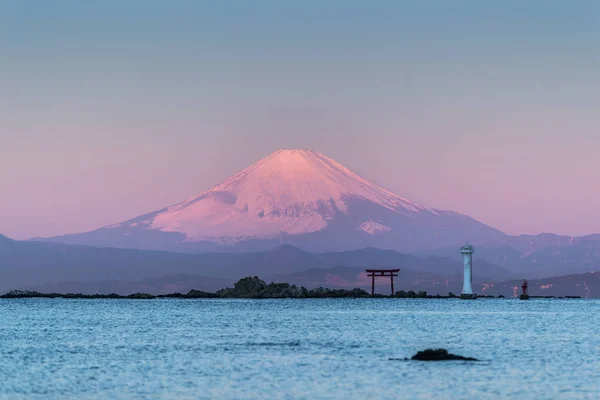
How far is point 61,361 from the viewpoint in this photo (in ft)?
211

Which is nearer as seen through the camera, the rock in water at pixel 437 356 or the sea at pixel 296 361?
the sea at pixel 296 361

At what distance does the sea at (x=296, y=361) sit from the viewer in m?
49.7

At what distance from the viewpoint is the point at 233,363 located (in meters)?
62.2

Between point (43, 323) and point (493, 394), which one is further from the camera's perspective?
point (43, 323)

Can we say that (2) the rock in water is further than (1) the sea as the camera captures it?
Yes

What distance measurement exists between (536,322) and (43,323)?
4900 cm

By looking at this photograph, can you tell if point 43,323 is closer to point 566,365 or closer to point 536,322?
point 536,322

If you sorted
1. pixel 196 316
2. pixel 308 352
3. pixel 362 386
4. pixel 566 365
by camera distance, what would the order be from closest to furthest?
1. pixel 362 386
2. pixel 566 365
3. pixel 308 352
4. pixel 196 316

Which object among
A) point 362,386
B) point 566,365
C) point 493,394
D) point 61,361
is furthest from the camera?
point 61,361

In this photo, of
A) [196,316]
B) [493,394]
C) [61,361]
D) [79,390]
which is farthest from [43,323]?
[493,394]

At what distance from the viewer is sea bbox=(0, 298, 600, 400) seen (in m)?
49.7

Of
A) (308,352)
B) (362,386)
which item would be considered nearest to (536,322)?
(308,352)

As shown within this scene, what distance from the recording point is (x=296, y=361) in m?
63.0

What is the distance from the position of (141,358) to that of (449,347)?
20470 millimetres
